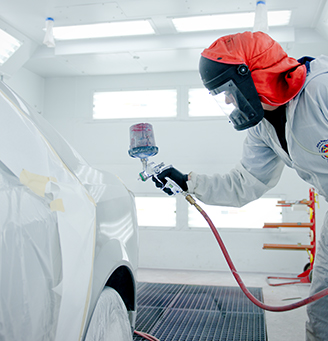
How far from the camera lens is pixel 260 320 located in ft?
9.07

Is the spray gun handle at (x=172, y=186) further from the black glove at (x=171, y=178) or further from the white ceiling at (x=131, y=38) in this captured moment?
the white ceiling at (x=131, y=38)

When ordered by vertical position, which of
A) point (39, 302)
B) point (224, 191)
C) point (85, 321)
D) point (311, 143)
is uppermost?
point (311, 143)

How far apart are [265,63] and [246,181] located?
2.23 ft

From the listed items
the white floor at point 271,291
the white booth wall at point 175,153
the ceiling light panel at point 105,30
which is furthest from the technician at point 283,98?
the white booth wall at point 175,153

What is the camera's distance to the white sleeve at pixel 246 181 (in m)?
1.89

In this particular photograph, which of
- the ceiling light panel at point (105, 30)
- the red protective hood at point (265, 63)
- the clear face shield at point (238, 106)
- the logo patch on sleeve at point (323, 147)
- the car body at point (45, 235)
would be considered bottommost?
the car body at point (45, 235)

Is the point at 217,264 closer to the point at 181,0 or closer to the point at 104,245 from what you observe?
the point at 181,0

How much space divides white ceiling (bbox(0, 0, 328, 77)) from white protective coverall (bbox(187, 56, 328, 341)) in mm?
2066

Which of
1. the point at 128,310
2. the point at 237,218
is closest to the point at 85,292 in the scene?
the point at 128,310

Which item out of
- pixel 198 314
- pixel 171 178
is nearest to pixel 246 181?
pixel 171 178

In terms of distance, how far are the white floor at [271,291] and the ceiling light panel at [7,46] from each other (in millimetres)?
3132

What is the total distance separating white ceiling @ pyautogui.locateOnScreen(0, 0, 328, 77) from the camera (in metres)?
3.37

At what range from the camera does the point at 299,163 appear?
1539 millimetres

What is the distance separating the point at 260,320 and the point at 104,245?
2.08 meters
